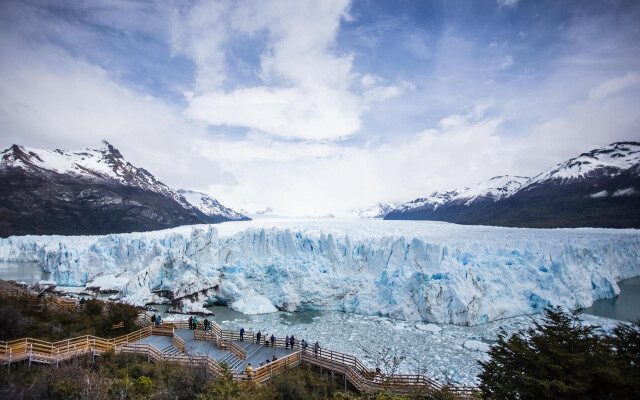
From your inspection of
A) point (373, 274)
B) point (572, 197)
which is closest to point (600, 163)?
point (572, 197)

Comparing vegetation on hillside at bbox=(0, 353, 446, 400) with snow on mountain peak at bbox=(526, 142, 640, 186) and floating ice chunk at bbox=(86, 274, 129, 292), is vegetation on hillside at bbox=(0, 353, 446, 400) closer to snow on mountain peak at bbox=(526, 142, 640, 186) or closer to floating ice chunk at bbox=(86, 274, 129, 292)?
floating ice chunk at bbox=(86, 274, 129, 292)

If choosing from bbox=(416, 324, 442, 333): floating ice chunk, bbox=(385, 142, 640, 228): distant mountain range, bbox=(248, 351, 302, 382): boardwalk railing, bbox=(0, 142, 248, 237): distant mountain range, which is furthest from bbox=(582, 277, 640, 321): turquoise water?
bbox=(0, 142, 248, 237): distant mountain range

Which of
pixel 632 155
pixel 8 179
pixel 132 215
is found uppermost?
pixel 632 155

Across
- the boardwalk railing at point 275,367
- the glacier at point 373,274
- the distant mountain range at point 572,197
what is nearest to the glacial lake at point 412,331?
the glacier at point 373,274

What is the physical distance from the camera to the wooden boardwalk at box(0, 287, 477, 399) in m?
9.38

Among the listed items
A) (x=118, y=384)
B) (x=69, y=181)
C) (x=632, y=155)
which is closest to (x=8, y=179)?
(x=69, y=181)

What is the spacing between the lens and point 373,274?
2439 centimetres

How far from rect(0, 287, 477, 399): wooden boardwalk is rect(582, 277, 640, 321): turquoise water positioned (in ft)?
52.0

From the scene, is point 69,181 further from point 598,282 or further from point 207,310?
point 598,282

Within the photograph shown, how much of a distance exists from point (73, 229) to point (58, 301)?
5633 cm

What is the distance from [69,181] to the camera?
80.7 meters

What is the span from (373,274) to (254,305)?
28.8 ft

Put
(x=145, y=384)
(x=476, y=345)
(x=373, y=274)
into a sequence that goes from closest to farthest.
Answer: (x=145, y=384) → (x=476, y=345) → (x=373, y=274)

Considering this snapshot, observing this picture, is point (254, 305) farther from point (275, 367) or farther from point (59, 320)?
point (275, 367)
